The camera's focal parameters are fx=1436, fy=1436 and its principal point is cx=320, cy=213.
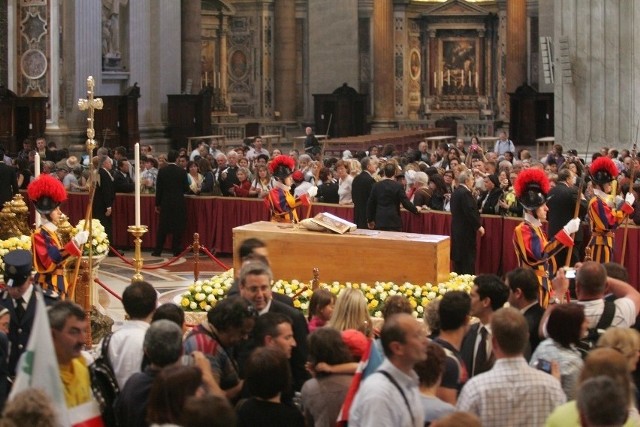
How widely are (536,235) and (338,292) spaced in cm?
205

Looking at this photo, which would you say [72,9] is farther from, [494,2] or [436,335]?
[436,335]

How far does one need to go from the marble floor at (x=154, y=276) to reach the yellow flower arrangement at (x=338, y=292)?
2.70m

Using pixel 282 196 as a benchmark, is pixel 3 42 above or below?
above

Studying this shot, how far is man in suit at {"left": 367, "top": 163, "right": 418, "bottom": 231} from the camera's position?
18938mm

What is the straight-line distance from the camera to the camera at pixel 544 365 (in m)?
8.24

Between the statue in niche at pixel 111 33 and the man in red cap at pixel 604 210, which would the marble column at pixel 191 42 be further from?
the man in red cap at pixel 604 210

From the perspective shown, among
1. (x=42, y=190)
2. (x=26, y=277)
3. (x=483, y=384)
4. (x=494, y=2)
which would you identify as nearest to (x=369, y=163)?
(x=42, y=190)

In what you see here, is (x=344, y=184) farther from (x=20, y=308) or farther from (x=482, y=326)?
(x=482, y=326)

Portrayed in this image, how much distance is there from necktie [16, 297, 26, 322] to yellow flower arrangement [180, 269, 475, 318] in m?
4.06

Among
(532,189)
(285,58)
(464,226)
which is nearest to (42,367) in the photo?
(532,189)

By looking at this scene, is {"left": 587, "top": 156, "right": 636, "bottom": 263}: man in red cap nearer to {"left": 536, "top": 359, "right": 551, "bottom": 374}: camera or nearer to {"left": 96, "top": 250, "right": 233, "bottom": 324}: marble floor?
{"left": 96, "top": 250, "right": 233, "bottom": 324}: marble floor

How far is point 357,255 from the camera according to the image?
15.3 m

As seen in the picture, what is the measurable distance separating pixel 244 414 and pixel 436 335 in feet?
7.04

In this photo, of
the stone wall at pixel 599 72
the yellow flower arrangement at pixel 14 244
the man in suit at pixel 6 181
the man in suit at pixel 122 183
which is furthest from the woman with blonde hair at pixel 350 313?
the stone wall at pixel 599 72
